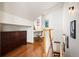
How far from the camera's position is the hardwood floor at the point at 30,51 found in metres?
1.75

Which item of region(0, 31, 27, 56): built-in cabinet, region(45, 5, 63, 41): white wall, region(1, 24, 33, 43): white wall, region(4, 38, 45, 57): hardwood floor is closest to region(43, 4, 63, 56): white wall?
region(45, 5, 63, 41): white wall

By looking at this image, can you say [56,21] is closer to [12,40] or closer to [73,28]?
[73,28]

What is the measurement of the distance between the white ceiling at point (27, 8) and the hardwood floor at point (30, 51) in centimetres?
46

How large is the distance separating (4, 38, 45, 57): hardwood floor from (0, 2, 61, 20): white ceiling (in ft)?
1.50

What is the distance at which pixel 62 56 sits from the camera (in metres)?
1.72

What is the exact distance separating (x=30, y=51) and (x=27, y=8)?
2.27 feet

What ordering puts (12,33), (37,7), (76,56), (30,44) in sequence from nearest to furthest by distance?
1. (76,56)
2. (37,7)
3. (30,44)
4. (12,33)

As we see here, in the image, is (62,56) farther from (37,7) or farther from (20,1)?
(20,1)

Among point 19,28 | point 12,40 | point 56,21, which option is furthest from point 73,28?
point 12,40

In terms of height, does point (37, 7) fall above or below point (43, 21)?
above

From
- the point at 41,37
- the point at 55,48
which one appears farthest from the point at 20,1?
the point at 55,48

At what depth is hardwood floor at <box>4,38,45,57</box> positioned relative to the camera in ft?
5.74

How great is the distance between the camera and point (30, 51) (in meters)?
1.82

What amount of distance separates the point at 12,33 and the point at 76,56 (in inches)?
47.8
